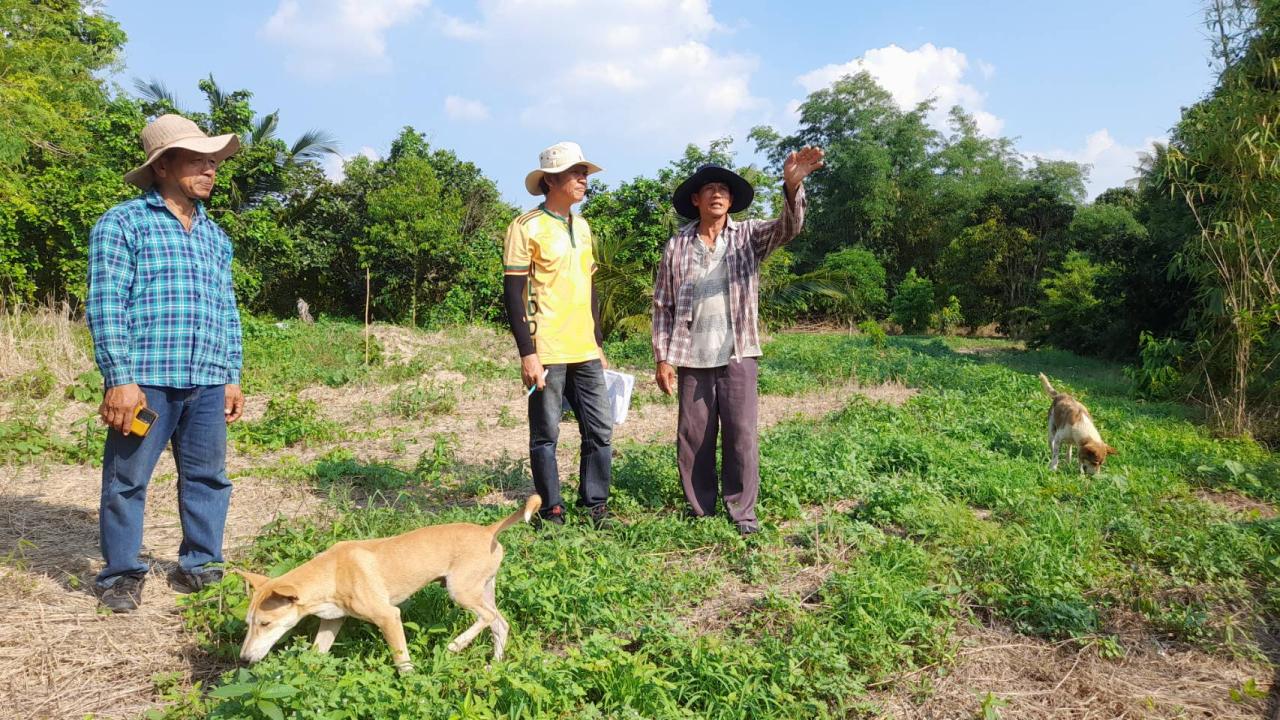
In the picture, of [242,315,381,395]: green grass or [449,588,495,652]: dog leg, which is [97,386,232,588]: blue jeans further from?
[242,315,381,395]: green grass

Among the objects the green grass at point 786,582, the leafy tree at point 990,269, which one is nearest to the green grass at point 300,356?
the green grass at point 786,582

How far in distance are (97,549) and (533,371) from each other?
2.58m

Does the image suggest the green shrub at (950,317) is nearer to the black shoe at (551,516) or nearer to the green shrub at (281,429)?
the green shrub at (281,429)

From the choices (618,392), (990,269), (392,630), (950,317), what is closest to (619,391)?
(618,392)

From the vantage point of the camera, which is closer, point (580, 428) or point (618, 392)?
point (580, 428)

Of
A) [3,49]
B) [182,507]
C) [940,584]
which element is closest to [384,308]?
[3,49]

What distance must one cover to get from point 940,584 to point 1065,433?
2.96 m

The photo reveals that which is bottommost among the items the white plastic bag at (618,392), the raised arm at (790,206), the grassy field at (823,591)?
the grassy field at (823,591)

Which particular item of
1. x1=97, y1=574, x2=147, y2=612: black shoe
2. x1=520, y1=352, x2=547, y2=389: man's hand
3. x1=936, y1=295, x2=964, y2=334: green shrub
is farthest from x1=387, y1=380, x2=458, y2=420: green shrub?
x1=936, y1=295, x2=964, y2=334: green shrub

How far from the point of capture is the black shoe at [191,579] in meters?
3.40

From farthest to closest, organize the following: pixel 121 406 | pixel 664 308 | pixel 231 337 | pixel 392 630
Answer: pixel 664 308 < pixel 231 337 < pixel 121 406 < pixel 392 630

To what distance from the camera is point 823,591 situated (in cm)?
338

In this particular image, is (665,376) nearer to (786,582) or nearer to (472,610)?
(786,582)

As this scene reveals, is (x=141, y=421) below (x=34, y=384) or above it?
above
